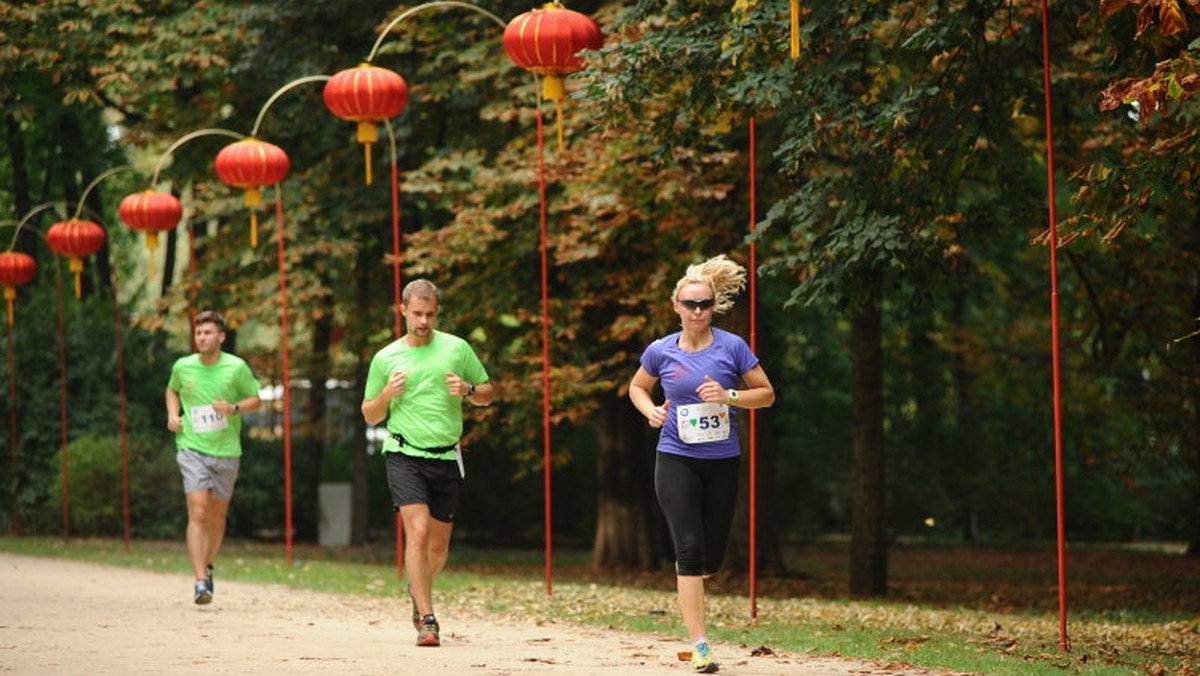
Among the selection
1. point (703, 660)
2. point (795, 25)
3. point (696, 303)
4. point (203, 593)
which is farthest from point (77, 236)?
point (703, 660)

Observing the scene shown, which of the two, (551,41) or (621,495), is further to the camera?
(621,495)

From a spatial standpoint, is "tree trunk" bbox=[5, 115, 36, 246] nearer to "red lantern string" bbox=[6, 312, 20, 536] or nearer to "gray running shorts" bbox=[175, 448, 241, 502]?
"red lantern string" bbox=[6, 312, 20, 536]

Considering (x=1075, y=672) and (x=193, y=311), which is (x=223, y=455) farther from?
(x=193, y=311)

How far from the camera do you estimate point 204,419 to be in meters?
14.2

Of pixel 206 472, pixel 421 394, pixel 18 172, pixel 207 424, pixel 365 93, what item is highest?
pixel 18 172

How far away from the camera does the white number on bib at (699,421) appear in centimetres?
941

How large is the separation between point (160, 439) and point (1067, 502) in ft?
55.9

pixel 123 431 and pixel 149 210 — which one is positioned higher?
pixel 149 210

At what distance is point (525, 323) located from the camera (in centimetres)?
2275

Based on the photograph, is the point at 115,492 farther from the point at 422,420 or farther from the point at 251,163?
the point at 422,420

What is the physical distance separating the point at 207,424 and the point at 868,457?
8.33 metres

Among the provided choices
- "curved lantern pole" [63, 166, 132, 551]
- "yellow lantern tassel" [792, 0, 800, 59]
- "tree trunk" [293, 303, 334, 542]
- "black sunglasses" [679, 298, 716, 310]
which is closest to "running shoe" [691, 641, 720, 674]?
"black sunglasses" [679, 298, 716, 310]

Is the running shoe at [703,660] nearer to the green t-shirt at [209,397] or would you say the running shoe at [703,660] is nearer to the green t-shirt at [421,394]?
the green t-shirt at [421,394]

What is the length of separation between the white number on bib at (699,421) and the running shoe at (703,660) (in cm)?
105
